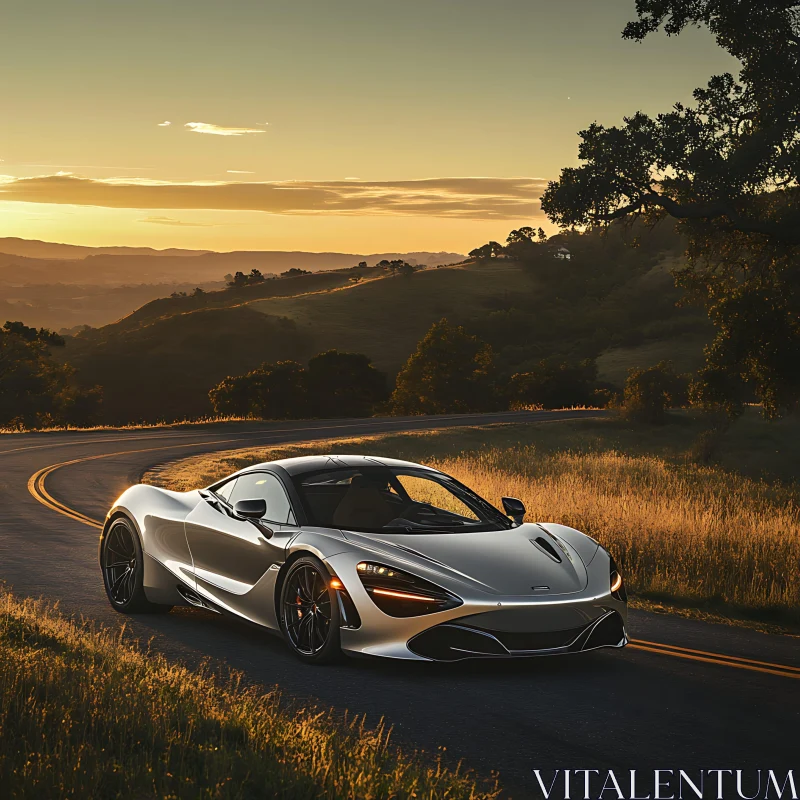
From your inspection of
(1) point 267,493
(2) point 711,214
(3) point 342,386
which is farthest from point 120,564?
(3) point 342,386

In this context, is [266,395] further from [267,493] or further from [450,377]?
[267,493]

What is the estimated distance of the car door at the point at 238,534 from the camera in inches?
329

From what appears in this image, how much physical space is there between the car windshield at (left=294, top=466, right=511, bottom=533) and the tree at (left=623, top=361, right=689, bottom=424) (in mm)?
53686

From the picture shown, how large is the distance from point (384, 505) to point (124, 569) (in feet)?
8.91

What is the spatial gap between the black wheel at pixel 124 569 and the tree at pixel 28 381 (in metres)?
64.0

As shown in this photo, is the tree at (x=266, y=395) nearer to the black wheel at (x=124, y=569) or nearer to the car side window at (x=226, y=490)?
the black wheel at (x=124, y=569)

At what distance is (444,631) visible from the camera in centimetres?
730

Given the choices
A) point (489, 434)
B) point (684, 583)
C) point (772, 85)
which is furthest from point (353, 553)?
point (489, 434)

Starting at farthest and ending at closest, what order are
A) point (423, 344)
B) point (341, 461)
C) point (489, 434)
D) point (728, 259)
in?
point (423, 344) → point (489, 434) → point (728, 259) → point (341, 461)

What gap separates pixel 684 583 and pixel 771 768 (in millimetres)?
6280

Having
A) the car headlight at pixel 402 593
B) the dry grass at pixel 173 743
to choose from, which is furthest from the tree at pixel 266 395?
the dry grass at pixel 173 743

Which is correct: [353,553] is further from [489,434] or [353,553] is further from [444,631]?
[489,434]

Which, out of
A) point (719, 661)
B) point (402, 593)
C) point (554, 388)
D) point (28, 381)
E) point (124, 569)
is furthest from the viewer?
point (554, 388)

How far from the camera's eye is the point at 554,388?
8469 cm
